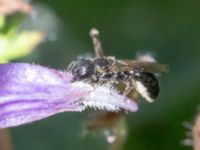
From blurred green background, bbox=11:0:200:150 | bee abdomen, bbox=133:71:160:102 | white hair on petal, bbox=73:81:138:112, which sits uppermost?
blurred green background, bbox=11:0:200:150

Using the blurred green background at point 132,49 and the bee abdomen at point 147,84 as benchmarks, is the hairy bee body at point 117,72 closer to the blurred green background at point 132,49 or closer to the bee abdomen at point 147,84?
the bee abdomen at point 147,84

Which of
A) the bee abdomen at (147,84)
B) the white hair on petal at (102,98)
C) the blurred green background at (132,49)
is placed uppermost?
the blurred green background at (132,49)

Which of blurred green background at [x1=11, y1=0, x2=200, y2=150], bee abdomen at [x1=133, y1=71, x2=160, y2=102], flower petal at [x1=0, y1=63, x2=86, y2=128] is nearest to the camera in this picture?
flower petal at [x1=0, y1=63, x2=86, y2=128]

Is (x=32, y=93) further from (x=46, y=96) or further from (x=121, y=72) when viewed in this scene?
(x=121, y=72)

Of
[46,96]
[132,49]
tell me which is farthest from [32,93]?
[132,49]

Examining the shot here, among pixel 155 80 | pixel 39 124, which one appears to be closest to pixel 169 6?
pixel 39 124

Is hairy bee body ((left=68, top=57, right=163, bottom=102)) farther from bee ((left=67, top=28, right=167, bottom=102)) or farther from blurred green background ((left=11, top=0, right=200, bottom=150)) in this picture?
blurred green background ((left=11, top=0, right=200, bottom=150))

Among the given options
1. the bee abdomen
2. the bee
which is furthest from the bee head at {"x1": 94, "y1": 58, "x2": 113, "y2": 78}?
the bee abdomen

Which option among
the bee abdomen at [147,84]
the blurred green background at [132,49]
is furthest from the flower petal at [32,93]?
the blurred green background at [132,49]
